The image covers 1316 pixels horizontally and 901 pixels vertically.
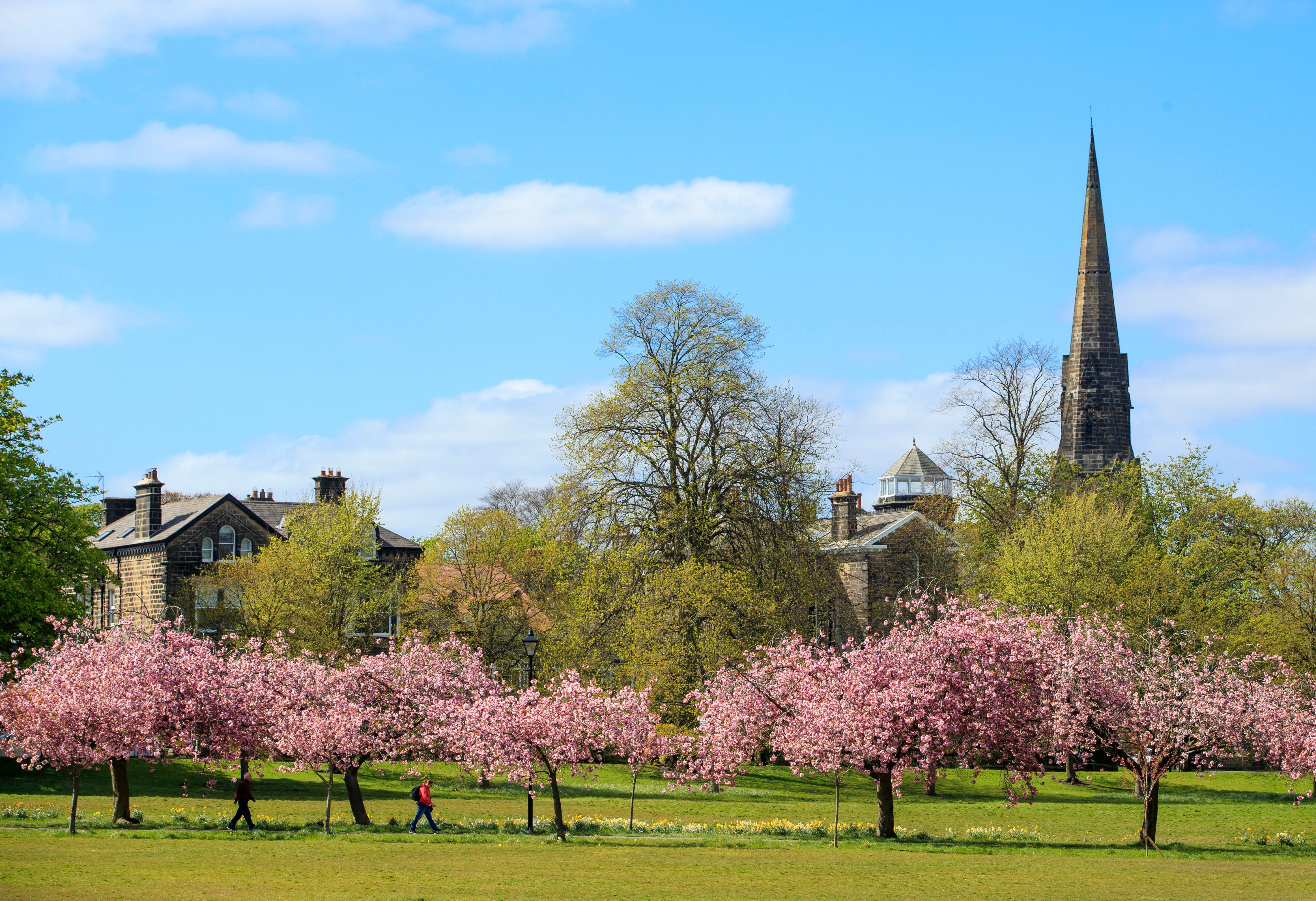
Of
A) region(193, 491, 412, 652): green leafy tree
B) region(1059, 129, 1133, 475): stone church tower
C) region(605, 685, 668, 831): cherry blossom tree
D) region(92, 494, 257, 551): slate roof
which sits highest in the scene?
region(1059, 129, 1133, 475): stone church tower

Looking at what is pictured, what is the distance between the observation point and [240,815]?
33.0 metres

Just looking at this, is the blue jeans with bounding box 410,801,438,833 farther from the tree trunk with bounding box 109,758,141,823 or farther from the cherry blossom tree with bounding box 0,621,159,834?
the tree trunk with bounding box 109,758,141,823

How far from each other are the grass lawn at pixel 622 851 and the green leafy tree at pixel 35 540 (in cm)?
547

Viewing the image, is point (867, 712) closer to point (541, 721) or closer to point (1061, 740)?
point (1061, 740)

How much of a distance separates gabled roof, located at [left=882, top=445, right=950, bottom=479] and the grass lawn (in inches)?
2329

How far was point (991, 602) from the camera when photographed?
125 feet

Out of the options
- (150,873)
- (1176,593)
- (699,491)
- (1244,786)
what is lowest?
(1244,786)

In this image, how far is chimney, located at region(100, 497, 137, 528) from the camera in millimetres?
82688

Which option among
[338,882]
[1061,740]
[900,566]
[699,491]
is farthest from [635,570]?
[900,566]

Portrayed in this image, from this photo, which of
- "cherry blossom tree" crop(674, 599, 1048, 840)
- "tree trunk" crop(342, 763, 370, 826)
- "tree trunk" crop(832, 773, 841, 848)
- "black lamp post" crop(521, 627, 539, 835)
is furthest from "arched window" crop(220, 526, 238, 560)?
"tree trunk" crop(832, 773, 841, 848)

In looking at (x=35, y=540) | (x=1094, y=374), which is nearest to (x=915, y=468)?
(x=1094, y=374)

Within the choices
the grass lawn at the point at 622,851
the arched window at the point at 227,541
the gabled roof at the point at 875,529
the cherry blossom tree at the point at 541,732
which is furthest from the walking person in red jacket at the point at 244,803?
the gabled roof at the point at 875,529

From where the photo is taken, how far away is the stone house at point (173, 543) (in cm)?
7475

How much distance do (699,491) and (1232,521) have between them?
32.5 metres
